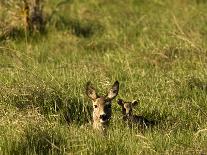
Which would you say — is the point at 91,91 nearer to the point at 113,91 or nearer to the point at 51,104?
the point at 113,91

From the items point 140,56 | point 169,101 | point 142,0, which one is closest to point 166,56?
point 140,56

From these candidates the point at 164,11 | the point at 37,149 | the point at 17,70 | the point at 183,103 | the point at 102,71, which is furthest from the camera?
the point at 164,11

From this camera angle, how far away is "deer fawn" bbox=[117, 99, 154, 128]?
24.4 ft

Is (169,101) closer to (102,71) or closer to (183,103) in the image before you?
(183,103)

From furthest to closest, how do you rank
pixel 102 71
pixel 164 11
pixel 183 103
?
pixel 164 11, pixel 102 71, pixel 183 103

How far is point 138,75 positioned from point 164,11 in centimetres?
548

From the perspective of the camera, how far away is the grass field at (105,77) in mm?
6672

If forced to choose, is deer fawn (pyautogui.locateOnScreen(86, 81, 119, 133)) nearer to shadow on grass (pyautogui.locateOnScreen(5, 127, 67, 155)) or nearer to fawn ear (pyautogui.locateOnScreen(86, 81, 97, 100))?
fawn ear (pyautogui.locateOnScreen(86, 81, 97, 100))

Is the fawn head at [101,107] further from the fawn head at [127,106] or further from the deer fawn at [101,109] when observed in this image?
the fawn head at [127,106]

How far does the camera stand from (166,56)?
10.9 meters

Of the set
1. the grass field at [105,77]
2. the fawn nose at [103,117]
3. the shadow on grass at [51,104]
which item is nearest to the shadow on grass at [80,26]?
the grass field at [105,77]

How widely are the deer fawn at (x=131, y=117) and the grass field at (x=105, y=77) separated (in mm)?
130

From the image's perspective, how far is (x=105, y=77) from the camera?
30.2ft

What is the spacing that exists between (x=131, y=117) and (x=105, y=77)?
1750 millimetres
